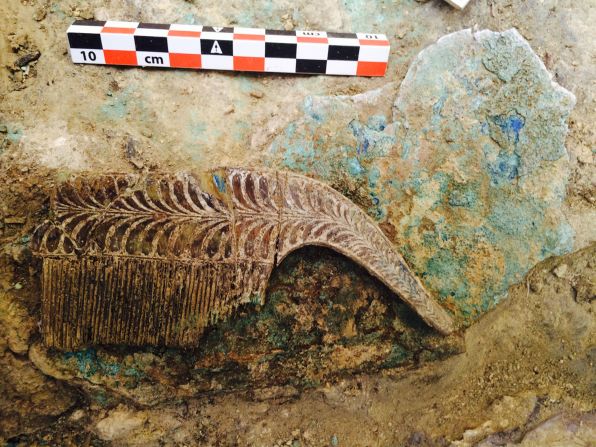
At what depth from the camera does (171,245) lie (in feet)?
10.4

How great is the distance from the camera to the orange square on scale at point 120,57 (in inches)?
138

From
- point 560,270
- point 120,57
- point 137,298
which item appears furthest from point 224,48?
point 560,270

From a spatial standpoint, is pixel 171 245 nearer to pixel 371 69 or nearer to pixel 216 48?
pixel 216 48

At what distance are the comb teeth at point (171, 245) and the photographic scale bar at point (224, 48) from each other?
0.83 metres

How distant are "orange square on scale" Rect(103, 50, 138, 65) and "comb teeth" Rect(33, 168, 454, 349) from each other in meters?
0.85

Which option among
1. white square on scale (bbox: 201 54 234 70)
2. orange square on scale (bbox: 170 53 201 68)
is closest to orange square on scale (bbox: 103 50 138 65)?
orange square on scale (bbox: 170 53 201 68)

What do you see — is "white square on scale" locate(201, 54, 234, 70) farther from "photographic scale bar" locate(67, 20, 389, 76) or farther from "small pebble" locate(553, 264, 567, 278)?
"small pebble" locate(553, 264, 567, 278)

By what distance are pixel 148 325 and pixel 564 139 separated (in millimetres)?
2918

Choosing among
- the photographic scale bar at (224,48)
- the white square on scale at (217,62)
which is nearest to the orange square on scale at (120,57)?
the photographic scale bar at (224,48)

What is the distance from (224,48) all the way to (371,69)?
99cm

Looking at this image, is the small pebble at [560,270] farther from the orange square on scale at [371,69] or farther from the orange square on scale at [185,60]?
the orange square on scale at [185,60]

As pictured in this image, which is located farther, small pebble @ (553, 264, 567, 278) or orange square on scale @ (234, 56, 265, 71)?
small pebble @ (553, 264, 567, 278)

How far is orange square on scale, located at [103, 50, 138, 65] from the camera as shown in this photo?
3500 millimetres

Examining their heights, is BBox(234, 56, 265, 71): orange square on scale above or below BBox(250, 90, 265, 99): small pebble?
above
